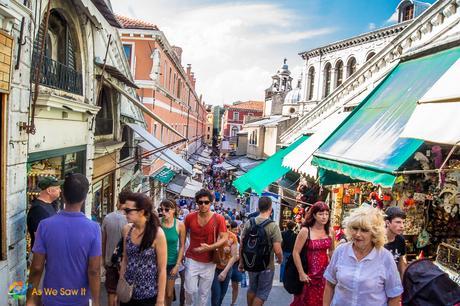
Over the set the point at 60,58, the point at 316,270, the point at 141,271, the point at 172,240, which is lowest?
the point at 316,270

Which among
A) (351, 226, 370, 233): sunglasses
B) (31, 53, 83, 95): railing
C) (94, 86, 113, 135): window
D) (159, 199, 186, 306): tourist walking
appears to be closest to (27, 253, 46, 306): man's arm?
(159, 199, 186, 306): tourist walking

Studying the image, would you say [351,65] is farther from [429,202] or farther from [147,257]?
[147,257]

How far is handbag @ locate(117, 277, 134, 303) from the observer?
11.8 feet

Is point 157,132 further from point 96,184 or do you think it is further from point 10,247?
point 10,247

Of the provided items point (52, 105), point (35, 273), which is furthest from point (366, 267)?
point (52, 105)

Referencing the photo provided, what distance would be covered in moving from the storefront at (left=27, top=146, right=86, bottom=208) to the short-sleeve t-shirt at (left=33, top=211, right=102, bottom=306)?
2332mm

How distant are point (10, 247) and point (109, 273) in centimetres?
116

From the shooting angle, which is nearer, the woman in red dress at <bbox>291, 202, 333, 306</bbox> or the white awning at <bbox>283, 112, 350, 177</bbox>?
the woman in red dress at <bbox>291, 202, 333, 306</bbox>

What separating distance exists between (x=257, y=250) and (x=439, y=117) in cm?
259

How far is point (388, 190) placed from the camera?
6828 millimetres

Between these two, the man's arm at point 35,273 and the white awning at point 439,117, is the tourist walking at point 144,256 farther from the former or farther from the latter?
the white awning at point 439,117

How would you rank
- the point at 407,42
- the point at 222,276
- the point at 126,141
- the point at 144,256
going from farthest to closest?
the point at 126,141 → the point at 407,42 → the point at 222,276 → the point at 144,256

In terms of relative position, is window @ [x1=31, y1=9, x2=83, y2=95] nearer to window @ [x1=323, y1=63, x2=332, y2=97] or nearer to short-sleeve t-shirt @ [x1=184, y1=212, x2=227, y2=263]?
short-sleeve t-shirt @ [x1=184, y1=212, x2=227, y2=263]

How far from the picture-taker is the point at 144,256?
3590 millimetres
